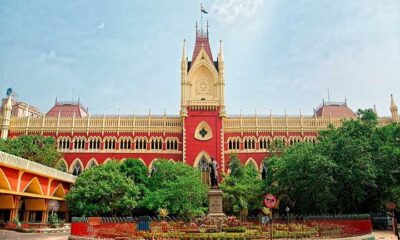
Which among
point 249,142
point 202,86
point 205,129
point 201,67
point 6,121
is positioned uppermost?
point 201,67

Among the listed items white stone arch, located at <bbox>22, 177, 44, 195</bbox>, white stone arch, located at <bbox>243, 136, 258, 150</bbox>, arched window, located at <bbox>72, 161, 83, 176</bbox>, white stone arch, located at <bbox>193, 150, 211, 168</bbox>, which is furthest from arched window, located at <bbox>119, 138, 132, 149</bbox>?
white stone arch, located at <bbox>243, 136, 258, 150</bbox>

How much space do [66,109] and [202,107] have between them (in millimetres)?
22854

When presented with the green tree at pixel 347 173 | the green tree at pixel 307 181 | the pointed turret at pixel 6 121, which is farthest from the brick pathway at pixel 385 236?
the pointed turret at pixel 6 121

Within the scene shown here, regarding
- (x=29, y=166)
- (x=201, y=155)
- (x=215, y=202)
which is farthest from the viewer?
(x=201, y=155)

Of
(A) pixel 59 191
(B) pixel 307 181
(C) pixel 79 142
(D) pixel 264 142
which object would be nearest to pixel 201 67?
(D) pixel 264 142

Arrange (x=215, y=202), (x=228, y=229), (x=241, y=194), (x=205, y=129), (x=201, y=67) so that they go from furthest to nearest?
(x=201, y=67), (x=205, y=129), (x=241, y=194), (x=215, y=202), (x=228, y=229)

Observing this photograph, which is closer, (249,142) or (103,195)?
(103,195)

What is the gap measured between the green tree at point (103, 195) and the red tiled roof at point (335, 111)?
3221 centimetres

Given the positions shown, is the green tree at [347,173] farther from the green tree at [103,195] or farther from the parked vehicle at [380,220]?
the green tree at [103,195]

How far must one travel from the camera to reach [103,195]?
40.6 meters

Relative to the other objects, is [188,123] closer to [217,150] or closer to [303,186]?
[217,150]

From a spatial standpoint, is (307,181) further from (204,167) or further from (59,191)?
(59,191)

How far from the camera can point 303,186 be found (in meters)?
33.4

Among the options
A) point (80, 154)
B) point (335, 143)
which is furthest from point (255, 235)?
point (80, 154)
